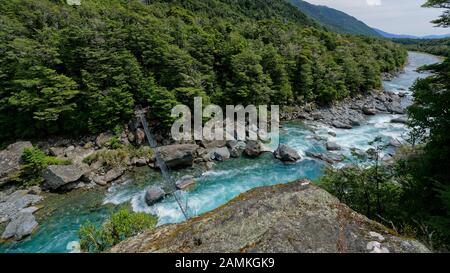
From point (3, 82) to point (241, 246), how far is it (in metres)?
24.6

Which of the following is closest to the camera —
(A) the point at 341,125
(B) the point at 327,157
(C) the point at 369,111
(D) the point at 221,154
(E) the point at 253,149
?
(B) the point at 327,157

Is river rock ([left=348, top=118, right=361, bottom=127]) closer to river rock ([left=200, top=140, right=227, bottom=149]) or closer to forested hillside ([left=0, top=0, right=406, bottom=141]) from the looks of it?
forested hillside ([left=0, top=0, right=406, bottom=141])

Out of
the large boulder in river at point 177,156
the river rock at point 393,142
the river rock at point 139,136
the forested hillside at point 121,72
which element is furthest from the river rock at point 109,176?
the river rock at point 393,142

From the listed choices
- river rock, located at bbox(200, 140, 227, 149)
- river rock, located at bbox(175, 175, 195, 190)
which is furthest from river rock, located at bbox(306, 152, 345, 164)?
river rock, located at bbox(175, 175, 195, 190)

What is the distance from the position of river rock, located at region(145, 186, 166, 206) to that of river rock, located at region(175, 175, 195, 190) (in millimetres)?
1224

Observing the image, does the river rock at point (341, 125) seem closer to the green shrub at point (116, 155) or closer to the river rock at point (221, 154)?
the river rock at point (221, 154)

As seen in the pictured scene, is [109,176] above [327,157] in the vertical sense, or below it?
below

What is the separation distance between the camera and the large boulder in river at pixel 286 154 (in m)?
18.1

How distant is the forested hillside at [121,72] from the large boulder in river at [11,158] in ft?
6.55

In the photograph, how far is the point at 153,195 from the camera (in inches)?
545

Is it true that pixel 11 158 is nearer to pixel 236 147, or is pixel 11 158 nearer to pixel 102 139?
pixel 102 139

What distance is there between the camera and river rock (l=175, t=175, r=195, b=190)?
50.0 ft

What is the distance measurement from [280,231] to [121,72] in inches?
869

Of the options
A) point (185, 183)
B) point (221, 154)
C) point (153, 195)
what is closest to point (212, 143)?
point (221, 154)
